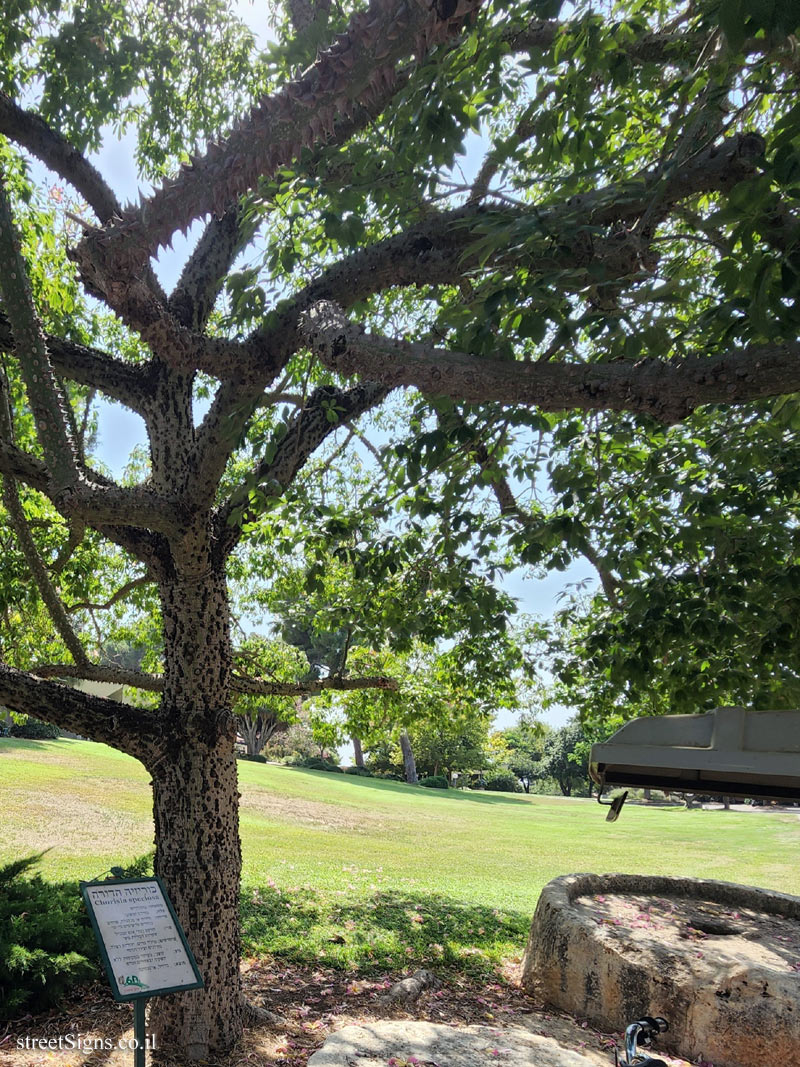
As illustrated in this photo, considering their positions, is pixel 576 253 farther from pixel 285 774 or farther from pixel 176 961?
pixel 285 774

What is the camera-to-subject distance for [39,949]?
5.84 m

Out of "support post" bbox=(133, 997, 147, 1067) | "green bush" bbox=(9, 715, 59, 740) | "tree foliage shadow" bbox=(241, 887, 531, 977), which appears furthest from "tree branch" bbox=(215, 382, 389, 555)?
"green bush" bbox=(9, 715, 59, 740)

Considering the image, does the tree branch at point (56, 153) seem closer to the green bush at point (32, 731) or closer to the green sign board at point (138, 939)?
the green sign board at point (138, 939)

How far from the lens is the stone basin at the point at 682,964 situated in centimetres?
564

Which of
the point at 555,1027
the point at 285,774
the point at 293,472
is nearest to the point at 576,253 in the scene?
the point at 293,472

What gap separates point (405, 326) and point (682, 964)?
6.54m

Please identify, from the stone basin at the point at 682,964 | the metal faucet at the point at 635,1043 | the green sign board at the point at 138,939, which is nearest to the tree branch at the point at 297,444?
the green sign board at the point at 138,939

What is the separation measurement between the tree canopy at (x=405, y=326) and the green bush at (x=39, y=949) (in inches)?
42.3

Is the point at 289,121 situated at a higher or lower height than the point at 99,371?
higher

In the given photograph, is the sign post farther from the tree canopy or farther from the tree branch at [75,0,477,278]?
the tree branch at [75,0,477,278]

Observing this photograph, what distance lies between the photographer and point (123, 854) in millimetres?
13266

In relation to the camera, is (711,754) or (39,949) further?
(39,949)

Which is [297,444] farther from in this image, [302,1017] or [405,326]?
[302,1017]

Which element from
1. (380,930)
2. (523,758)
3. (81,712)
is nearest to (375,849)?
(380,930)
